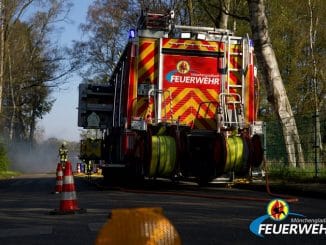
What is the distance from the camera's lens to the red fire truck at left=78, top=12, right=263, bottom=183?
12055mm

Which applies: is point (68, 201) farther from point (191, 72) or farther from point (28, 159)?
point (28, 159)

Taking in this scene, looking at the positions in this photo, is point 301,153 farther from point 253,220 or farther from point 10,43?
point 10,43

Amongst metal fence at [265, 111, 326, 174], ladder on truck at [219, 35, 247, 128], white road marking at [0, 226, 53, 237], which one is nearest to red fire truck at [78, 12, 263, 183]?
ladder on truck at [219, 35, 247, 128]

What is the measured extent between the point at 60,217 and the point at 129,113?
4.18 m

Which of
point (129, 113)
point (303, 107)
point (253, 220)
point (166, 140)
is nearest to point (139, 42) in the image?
point (129, 113)

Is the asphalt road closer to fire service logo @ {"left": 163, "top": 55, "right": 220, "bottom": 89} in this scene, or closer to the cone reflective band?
the cone reflective band

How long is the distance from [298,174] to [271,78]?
3.38m

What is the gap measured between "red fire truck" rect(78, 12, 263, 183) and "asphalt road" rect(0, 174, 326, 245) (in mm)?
843

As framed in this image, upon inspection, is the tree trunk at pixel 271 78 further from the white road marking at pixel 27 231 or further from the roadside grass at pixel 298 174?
the white road marking at pixel 27 231

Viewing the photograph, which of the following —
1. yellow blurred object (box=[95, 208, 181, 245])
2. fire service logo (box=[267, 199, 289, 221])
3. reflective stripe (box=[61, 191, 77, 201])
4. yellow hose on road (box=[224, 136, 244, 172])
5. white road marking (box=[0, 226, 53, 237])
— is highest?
yellow hose on road (box=[224, 136, 244, 172])

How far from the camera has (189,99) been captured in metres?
13.0

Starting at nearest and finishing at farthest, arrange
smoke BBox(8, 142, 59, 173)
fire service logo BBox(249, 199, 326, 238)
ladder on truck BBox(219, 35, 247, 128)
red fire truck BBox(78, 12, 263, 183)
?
fire service logo BBox(249, 199, 326, 238) → red fire truck BBox(78, 12, 263, 183) → ladder on truck BBox(219, 35, 247, 128) → smoke BBox(8, 142, 59, 173)

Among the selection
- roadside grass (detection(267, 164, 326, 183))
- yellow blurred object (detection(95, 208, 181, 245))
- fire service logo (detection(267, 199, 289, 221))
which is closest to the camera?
yellow blurred object (detection(95, 208, 181, 245))

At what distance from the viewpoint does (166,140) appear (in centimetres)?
1158
